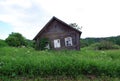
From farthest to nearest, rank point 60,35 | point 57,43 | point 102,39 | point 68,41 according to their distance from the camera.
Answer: point 102,39 < point 57,43 < point 60,35 < point 68,41

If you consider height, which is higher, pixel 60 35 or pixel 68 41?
pixel 60 35

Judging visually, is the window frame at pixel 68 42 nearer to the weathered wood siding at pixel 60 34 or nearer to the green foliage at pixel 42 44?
the weathered wood siding at pixel 60 34

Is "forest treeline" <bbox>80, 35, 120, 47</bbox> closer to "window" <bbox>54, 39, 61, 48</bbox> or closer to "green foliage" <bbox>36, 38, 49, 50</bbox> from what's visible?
"window" <bbox>54, 39, 61, 48</bbox>

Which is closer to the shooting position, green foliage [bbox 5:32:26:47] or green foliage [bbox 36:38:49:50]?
green foliage [bbox 36:38:49:50]

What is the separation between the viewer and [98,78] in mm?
10375

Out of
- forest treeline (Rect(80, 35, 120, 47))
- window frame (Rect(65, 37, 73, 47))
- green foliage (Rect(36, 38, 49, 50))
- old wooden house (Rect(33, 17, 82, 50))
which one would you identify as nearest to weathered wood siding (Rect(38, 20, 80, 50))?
old wooden house (Rect(33, 17, 82, 50))

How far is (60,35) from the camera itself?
26641 millimetres

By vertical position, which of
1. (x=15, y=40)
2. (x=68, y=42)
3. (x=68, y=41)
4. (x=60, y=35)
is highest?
(x=60, y=35)

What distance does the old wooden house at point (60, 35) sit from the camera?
2599cm

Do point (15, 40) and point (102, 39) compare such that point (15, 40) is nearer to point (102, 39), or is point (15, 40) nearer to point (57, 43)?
point (57, 43)

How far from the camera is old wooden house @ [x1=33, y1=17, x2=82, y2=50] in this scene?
25994mm

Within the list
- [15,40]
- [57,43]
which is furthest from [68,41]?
[15,40]

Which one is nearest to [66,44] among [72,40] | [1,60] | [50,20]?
[72,40]

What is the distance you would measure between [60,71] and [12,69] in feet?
6.97
